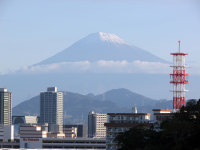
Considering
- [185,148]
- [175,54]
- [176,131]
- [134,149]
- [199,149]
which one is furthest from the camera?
[175,54]

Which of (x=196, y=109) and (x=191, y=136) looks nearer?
(x=191, y=136)

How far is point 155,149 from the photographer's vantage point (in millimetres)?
110375

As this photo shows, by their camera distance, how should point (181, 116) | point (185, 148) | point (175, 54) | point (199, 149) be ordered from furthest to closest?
point (175, 54) < point (181, 116) < point (185, 148) < point (199, 149)

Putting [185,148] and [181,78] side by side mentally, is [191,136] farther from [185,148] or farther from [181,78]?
[181,78]

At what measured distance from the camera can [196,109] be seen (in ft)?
453

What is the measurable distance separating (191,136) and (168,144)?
262 inches

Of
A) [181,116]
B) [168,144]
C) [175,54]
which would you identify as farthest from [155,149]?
[175,54]

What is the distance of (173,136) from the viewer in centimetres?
11162

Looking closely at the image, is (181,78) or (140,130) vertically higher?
(181,78)

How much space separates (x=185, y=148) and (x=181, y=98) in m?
97.9

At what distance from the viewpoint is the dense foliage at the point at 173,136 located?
345 ft

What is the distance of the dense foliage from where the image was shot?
10519 cm

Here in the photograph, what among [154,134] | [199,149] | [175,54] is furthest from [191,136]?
[175,54]

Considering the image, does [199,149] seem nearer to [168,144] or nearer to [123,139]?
[168,144]
